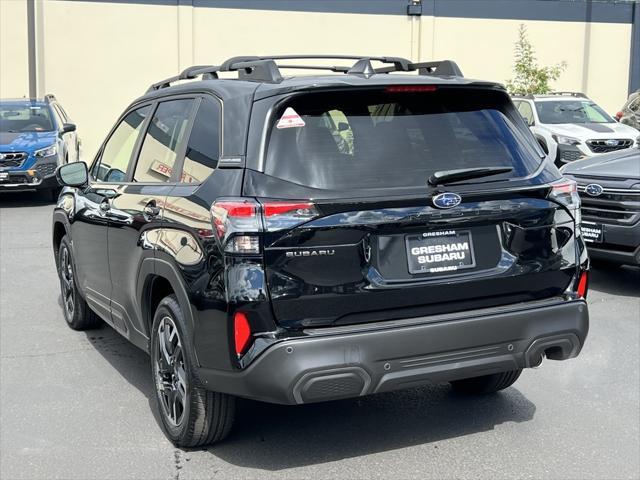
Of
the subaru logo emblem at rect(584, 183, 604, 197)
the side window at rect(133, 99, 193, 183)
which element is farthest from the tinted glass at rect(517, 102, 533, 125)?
the side window at rect(133, 99, 193, 183)

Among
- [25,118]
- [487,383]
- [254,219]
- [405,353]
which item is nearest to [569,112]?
[25,118]

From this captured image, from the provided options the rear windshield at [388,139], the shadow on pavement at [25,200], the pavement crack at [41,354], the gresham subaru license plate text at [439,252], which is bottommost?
the shadow on pavement at [25,200]

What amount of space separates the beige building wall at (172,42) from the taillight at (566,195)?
61.1 ft

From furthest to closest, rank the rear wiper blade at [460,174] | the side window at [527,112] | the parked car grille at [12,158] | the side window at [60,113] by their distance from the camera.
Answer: the side window at [527,112] → the side window at [60,113] → the parked car grille at [12,158] → the rear wiper blade at [460,174]

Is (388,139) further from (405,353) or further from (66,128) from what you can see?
(66,128)

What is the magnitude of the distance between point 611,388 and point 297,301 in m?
2.63

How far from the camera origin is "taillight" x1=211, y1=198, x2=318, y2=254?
365 cm

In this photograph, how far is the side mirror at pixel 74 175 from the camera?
18.9 ft

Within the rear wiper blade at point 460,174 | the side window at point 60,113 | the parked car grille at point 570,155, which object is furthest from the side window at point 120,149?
the parked car grille at point 570,155

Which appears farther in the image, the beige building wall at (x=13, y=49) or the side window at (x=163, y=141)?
the beige building wall at (x=13, y=49)

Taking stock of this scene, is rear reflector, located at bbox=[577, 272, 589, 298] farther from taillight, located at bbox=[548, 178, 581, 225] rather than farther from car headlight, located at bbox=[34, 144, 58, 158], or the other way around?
car headlight, located at bbox=[34, 144, 58, 158]

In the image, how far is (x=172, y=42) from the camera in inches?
867

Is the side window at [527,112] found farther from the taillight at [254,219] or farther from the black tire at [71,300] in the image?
the taillight at [254,219]

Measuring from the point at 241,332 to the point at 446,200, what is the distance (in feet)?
3.62
